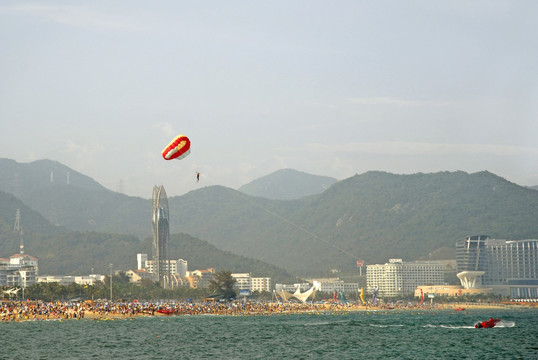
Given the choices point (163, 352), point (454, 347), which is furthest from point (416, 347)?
point (163, 352)

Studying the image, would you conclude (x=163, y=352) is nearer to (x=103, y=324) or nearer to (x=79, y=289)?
(x=103, y=324)

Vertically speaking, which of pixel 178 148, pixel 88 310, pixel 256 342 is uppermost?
pixel 178 148

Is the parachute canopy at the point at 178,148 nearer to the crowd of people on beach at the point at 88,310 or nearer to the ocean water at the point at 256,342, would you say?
the ocean water at the point at 256,342

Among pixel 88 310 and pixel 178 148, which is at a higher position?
pixel 178 148

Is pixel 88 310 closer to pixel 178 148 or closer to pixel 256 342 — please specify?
pixel 178 148

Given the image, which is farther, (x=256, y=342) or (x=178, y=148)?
(x=178, y=148)

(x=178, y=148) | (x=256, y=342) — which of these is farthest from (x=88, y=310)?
(x=256, y=342)

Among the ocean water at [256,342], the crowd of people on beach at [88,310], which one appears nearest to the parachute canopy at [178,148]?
the ocean water at [256,342]
